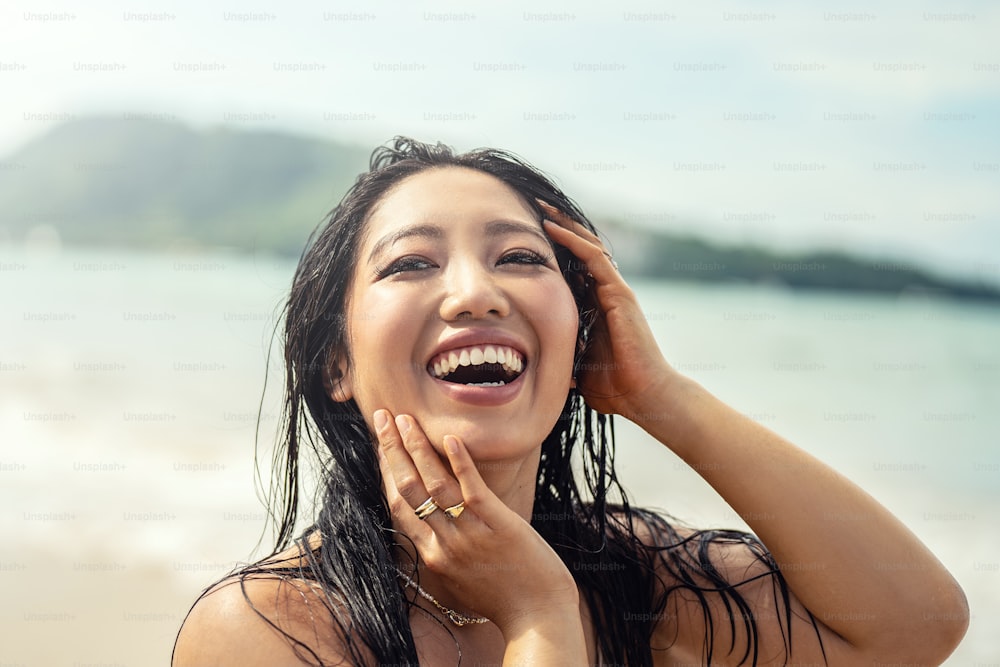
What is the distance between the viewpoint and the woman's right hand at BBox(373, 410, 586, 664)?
2461 mm

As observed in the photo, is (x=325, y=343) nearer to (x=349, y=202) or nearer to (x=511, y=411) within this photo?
(x=349, y=202)

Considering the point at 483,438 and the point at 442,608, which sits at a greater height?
the point at 483,438

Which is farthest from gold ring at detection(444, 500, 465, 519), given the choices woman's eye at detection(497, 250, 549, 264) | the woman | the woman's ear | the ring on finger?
the ring on finger

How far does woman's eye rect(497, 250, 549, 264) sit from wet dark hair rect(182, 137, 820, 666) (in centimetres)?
26

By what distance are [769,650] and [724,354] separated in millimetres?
17545

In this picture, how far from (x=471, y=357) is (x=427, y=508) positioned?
0.46 metres

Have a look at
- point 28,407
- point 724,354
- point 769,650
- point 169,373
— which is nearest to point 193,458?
point 28,407

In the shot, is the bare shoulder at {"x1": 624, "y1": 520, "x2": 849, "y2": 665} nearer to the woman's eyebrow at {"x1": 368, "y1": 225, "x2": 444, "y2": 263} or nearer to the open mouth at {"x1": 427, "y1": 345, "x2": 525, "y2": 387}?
the open mouth at {"x1": 427, "y1": 345, "x2": 525, "y2": 387}

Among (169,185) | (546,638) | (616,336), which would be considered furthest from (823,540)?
(169,185)

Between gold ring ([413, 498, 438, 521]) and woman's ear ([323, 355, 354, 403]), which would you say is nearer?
gold ring ([413, 498, 438, 521])

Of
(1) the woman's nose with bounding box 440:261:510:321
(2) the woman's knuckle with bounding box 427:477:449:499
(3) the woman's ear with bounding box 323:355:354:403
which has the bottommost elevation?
(2) the woman's knuckle with bounding box 427:477:449:499

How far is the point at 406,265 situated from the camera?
2.86 metres

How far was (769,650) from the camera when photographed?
3.00 meters

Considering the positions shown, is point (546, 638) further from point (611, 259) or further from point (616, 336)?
point (611, 259)
